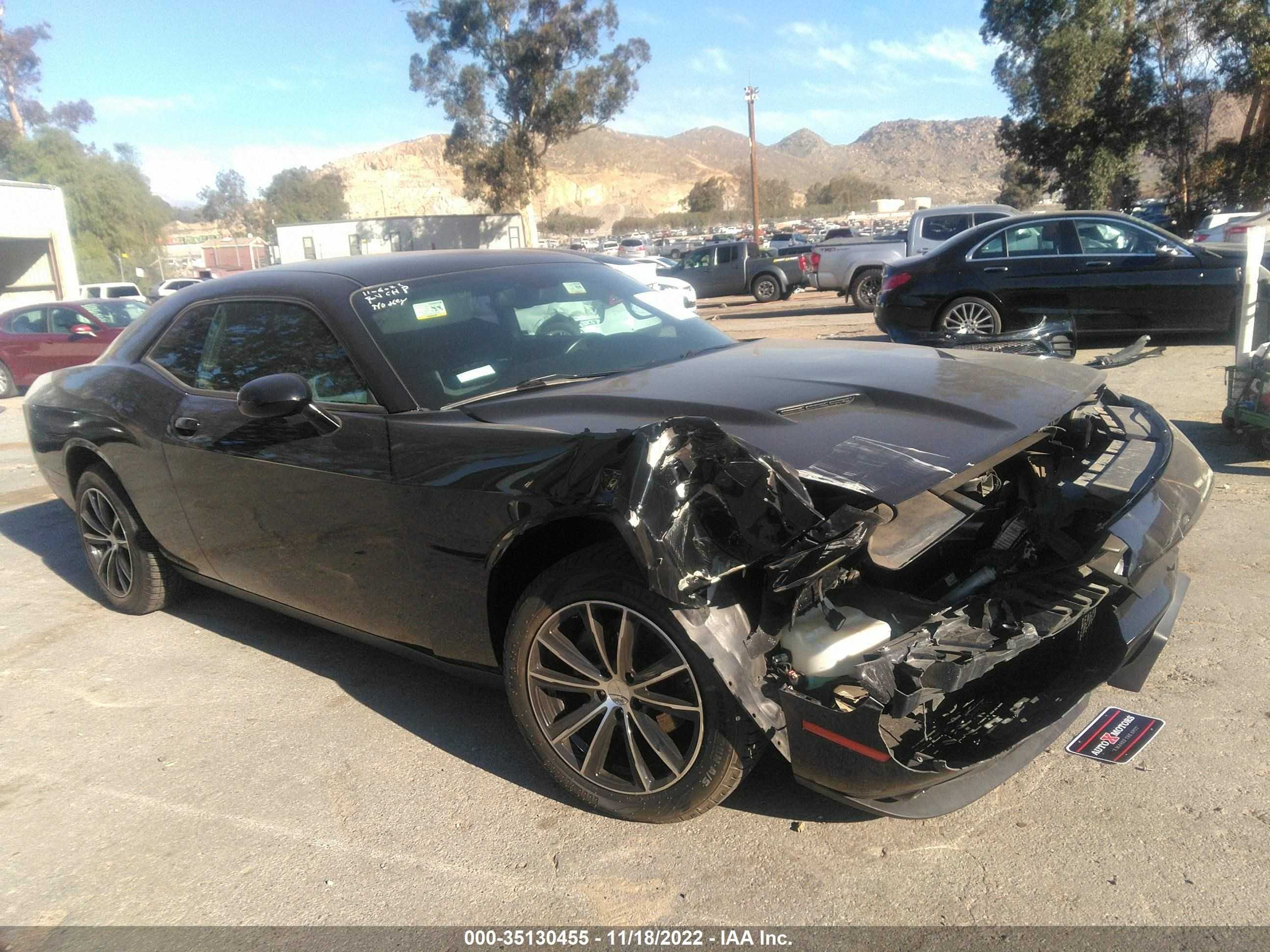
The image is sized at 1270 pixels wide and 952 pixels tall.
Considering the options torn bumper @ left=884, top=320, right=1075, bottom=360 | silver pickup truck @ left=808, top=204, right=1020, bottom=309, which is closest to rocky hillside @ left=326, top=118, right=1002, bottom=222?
silver pickup truck @ left=808, top=204, right=1020, bottom=309

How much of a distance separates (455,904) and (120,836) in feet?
3.96

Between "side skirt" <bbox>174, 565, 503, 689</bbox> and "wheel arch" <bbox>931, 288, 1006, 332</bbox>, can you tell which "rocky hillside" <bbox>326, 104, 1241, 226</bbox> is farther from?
"side skirt" <bbox>174, 565, 503, 689</bbox>

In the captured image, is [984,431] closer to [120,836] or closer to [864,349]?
[864,349]

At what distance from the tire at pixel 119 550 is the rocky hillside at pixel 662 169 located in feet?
295

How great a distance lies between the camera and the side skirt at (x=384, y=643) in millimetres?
3082

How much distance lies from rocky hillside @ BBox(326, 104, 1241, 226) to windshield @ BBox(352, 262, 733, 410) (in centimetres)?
9075

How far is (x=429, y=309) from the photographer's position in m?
3.54

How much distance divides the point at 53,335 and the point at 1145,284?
48.0ft

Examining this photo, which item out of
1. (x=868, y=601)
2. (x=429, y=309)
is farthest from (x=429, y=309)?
(x=868, y=601)

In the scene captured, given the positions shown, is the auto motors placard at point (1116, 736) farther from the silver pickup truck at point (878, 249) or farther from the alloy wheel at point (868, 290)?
the alloy wheel at point (868, 290)

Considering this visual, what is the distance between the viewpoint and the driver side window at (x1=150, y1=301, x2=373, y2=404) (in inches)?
135

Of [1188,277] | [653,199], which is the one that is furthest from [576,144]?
[1188,277]

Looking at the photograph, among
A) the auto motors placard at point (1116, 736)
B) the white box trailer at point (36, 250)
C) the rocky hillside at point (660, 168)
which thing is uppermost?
the rocky hillside at point (660, 168)

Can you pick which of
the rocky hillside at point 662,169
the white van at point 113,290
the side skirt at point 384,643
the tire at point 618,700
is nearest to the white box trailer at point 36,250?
the white van at point 113,290
